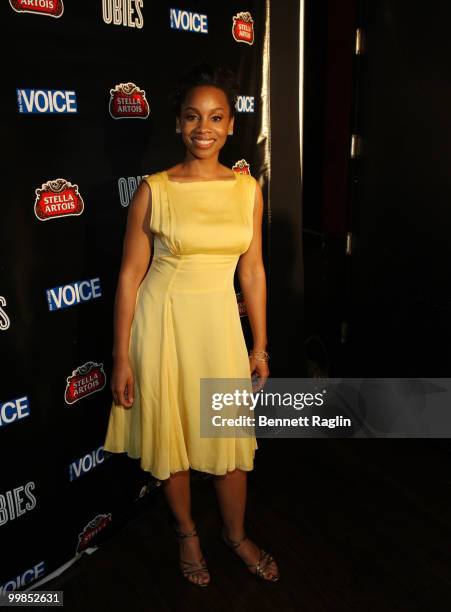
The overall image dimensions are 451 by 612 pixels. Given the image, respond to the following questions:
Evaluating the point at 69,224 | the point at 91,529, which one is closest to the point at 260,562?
the point at 91,529

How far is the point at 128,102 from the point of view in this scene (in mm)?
2449

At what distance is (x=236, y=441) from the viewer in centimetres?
232

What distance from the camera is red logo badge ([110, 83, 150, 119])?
7.83 feet

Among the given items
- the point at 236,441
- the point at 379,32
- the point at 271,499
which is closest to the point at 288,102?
the point at 379,32

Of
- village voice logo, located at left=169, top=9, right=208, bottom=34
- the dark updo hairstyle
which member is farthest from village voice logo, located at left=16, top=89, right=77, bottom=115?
village voice logo, located at left=169, top=9, right=208, bottom=34

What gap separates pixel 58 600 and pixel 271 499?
45.0 inches

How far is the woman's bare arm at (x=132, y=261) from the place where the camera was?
206 cm

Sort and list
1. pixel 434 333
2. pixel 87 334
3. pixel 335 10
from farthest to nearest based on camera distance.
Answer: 1. pixel 335 10
2. pixel 434 333
3. pixel 87 334

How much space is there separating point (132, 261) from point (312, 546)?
1599mm

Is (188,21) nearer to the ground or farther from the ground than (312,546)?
farther from the ground

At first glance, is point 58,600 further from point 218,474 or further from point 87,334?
point 87,334

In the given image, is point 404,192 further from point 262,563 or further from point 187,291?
point 262,563

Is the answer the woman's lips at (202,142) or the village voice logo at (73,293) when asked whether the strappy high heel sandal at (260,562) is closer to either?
the village voice logo at (73,293)

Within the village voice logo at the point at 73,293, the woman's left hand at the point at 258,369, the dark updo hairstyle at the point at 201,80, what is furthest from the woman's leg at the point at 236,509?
the dark updo hairstyle at the point at 201,80
